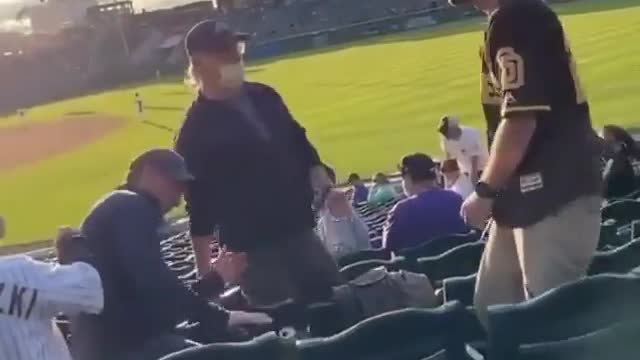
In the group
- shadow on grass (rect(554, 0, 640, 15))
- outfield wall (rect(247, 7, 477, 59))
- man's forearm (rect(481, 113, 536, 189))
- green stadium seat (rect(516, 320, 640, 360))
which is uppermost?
man's forearm (rect(481, 113, 536, 189))

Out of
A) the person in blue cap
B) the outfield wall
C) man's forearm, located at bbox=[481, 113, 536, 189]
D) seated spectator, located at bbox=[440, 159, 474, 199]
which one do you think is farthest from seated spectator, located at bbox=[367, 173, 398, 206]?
the outfield wall

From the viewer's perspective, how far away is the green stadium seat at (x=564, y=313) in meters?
2.94

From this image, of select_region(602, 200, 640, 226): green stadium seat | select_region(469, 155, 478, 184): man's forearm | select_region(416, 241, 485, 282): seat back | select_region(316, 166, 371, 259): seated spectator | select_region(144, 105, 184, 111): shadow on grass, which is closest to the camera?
select_region(416, 241, 485, 282): seat back

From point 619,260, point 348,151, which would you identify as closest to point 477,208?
point 619,260

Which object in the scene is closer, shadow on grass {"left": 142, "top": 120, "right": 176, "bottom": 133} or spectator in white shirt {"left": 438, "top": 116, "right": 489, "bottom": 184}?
spectator in white shirt {"left": 438, "top": 116, "right": 489, "bottom": 184}

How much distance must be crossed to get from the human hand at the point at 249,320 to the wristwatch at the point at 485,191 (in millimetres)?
983

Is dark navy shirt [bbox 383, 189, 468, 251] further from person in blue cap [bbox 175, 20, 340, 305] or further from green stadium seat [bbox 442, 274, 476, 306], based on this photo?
green stadium seat [bbox 442, 274, 476, 306]

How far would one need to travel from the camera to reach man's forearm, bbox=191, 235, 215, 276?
535cm

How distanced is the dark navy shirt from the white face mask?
1.37 m

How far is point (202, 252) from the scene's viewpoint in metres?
5.38

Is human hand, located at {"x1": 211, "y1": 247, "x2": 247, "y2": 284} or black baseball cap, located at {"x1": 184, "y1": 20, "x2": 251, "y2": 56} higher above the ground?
black baseball cap, located at {"x1": 184, "y1": 20, "x2": 251, "y2": 56}

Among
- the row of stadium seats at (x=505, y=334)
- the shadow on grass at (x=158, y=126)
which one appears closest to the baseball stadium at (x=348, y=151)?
the row of stadium seats at (x=505, y=334)

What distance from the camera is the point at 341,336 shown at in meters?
2.97

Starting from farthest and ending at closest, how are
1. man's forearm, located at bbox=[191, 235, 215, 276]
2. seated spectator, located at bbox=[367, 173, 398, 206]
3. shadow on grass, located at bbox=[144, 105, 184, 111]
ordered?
1. shadow on grass, located at bbox=[144, 105, 184, 111]
2. seated spectator, located at bbox=[367, 173, 398, 206]
3. man's forearm, located at bbox=[191, 235, 215, 276]
